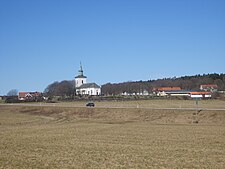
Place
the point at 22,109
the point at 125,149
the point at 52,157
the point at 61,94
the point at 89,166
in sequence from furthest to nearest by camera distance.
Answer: the point at 61,94
the point at 22,109
the point at 125,149
the point at 52,157
the point at 89,166

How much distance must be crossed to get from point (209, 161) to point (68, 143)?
10.9m

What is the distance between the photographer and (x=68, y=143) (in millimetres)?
23438

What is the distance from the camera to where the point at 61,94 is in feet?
609

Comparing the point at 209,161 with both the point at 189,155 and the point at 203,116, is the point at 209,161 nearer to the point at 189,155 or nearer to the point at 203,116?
the point at 189,155

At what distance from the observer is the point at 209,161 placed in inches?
632

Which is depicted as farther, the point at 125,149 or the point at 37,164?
the point at 125,149

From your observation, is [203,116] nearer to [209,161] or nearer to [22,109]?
[209,161]

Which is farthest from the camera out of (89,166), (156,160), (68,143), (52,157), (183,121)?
(183,121)

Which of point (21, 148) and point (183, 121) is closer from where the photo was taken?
point (21, 148)

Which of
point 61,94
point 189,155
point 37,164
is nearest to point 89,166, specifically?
point 37,164

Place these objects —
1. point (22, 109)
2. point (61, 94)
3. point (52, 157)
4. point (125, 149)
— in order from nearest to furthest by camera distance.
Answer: point (52, 157) → point (125, 149) → point (22, 109) → point (61, 94)

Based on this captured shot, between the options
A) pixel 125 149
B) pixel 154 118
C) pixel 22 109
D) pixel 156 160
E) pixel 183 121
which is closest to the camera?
pixel 156 160

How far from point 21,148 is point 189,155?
10.7 meters

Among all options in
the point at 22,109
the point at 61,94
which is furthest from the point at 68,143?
the point at 61,94
